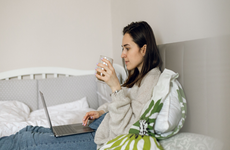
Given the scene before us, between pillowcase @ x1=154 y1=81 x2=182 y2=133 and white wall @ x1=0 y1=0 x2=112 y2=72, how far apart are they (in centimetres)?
164

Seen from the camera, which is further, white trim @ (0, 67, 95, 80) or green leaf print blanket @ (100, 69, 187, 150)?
white trim @ (0, 67, 95, 80)

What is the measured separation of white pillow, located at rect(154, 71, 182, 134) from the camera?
710mm

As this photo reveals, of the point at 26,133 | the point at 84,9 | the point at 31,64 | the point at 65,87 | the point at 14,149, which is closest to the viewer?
the point at 14,149

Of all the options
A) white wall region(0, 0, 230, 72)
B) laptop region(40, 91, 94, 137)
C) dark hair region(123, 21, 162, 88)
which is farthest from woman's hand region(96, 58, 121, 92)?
white wall region(0, 0, 230, 72)

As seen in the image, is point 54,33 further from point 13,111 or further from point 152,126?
point 152,126

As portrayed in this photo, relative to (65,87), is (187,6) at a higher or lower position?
higher

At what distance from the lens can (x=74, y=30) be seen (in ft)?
7.39

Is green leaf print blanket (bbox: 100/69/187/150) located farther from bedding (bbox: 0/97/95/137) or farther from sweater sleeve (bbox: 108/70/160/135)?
bedding (bbox: 0/97/95/137)

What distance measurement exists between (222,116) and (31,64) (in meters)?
2.16

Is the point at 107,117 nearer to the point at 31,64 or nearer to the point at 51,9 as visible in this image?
the point at 31,64

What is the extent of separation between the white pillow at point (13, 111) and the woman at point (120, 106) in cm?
53

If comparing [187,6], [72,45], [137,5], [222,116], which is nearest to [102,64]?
[187,6]

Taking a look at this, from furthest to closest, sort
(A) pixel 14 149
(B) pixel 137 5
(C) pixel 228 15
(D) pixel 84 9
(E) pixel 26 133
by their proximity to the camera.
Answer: (D) pixel 84 9 < (B) pixel 137 5 < (E) pixel 26 133 < (A) pixel 14 149 < (C) pixel 228 15

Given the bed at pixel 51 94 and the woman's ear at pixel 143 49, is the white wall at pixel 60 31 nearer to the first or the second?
the bed at pixel 51 94
